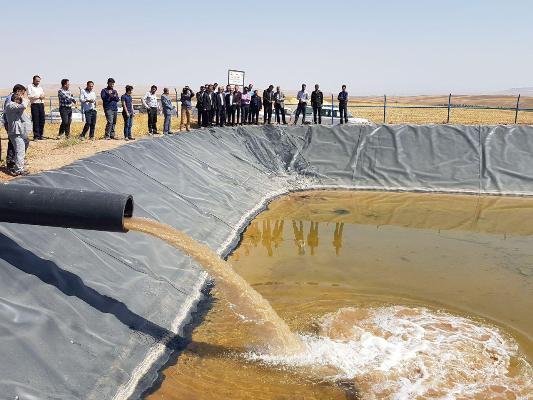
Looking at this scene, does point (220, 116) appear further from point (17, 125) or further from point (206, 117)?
point (17, 125)

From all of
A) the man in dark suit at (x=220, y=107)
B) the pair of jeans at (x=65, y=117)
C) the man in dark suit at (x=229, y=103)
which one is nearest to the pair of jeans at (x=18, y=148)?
the pair of jeans at (x=65, y=117)

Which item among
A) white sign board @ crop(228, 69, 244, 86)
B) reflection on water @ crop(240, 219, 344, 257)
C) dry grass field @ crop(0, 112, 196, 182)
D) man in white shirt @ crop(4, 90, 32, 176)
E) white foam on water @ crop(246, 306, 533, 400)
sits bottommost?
white foam on water @ crop(246, 306, 533, 400)

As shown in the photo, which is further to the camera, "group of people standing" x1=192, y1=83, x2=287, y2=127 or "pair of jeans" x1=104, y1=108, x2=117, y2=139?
"group of people standing" x1=192, y1=83, x2=287, y2=127

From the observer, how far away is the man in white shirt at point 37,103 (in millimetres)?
13578

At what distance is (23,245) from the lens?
6281mm

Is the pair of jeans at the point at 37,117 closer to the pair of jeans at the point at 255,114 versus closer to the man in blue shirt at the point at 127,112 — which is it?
the man in blue shirt at the point at 127,112

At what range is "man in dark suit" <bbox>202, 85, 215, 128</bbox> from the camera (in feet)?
61.4

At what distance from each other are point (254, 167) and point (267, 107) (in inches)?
161

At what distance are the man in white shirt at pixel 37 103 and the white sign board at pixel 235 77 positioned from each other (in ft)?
29.1

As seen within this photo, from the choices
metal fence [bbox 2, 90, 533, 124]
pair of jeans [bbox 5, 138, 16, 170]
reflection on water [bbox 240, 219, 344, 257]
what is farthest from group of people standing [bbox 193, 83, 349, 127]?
pair of jeans [bbox 5, 138, 16, 170]

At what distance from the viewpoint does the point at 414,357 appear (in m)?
6.68

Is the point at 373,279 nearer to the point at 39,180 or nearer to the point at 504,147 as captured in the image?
the point at 39,180

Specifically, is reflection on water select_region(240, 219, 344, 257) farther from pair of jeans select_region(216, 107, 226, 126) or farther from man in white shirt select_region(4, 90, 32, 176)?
pair of jeans select_region(216, 107, 226, 126)

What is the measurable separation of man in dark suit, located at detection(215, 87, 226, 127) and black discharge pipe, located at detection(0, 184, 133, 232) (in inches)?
551
